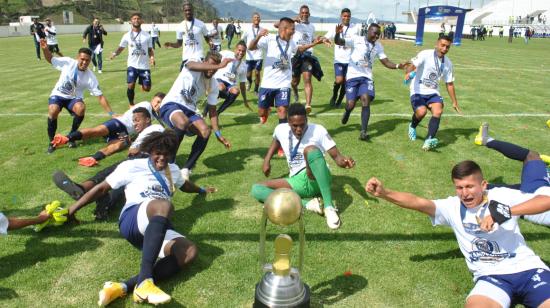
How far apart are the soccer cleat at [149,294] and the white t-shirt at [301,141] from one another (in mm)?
2617

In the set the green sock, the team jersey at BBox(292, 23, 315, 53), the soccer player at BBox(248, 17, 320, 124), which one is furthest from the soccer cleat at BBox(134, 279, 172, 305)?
the team jersey at BBox(292, 23, 315, 53)

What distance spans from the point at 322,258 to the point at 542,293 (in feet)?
6.16

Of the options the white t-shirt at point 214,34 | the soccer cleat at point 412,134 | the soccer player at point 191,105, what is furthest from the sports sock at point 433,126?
the white t-shirt at point 214,34

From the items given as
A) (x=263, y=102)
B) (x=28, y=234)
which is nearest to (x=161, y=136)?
(x=28, y=234)

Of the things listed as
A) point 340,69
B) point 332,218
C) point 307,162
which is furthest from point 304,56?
point 332,218

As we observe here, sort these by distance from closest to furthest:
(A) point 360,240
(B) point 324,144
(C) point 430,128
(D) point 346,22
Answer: (A) point 360,240
(B) point 324,144
(C) point 430,128
(D) point 346,22

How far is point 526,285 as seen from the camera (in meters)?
3.35

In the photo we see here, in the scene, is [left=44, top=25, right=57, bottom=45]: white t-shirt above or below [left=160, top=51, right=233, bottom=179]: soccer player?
above

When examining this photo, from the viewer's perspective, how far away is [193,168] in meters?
7.18

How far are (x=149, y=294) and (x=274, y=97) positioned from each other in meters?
5.56

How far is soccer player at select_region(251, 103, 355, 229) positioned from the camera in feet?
17.0

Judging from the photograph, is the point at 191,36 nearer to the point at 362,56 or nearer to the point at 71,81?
the point at 71,81

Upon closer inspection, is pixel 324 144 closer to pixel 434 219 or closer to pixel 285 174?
pixel 285 174

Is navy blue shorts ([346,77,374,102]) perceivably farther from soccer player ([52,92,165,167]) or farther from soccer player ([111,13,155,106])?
soccer player ([111,13,155,106])
